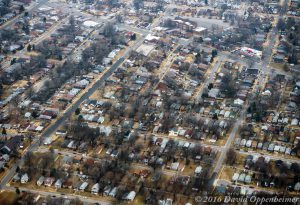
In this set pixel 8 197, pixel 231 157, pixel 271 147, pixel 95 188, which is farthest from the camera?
pixel 271 147

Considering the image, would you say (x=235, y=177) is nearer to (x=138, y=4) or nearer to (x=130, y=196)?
(x=130, y=196)

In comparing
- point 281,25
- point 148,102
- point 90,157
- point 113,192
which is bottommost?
point 90,157

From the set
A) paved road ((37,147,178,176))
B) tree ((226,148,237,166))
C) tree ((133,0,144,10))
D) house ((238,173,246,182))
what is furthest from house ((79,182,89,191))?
tree ((133,0,144,10))

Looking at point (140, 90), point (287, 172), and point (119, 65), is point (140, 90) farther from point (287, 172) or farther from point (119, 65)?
point (287, 172)

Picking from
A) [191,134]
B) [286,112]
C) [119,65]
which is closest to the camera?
[191,134]

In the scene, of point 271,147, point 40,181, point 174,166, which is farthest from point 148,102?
point 40,181

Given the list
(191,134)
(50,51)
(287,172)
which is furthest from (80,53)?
(287,172)

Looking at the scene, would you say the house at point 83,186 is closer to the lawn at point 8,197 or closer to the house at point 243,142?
the lawn at point 8,197

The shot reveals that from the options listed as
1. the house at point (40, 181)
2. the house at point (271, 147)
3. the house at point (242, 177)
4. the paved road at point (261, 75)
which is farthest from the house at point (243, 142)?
the house at point (40, 181)
